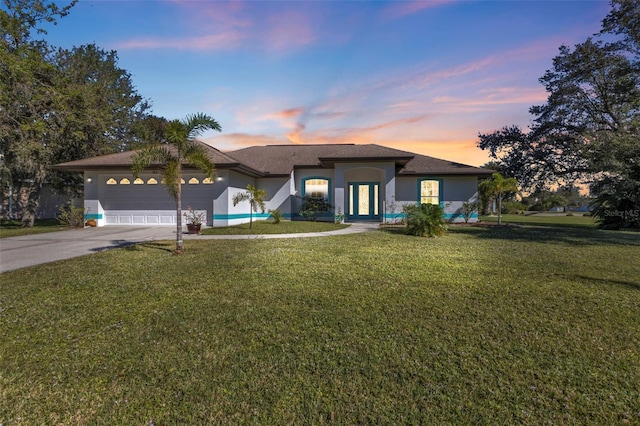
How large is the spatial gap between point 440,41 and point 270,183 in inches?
476

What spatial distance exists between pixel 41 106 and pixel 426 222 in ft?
70.1

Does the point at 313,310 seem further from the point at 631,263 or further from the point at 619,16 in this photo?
the point at 619,16

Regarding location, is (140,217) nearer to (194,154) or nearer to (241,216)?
(241,216)

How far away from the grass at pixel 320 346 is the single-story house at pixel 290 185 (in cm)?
930

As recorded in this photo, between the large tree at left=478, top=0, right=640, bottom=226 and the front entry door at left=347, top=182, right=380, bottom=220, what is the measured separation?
37.3ft

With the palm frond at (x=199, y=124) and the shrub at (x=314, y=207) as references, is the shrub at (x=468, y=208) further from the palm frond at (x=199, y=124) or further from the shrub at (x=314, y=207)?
the palm frond at (x=199, y=124)

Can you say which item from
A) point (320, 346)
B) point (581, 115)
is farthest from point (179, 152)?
point (581, 115)

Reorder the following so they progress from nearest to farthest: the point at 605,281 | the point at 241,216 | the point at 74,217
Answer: the point at 605,281 → the point at 74,217 → the point at 241,216

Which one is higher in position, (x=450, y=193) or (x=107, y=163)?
(x=107, y=163)

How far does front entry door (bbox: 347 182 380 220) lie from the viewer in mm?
18453

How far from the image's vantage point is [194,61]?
10766 mm

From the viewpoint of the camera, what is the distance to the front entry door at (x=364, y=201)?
1845 centimetres

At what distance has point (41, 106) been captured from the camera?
15.8 m

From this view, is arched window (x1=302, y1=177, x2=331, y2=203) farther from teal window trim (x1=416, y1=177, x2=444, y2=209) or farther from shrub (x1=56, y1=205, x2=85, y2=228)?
shrub (x1=56, y1=205, x2=85, y2=228)
